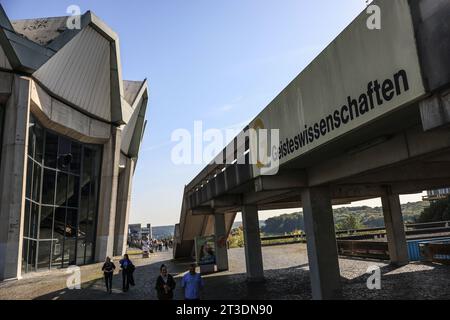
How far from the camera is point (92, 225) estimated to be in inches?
1398

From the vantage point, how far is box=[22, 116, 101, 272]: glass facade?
87.0 ft

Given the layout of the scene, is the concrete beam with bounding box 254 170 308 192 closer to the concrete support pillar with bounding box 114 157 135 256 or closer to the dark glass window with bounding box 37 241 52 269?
the dark glass window with bounding box 37 241 52 269

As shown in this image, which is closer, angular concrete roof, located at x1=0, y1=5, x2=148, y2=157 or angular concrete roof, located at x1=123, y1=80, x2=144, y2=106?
angular concrete roof, located at x1=0, y1=5, x2=148, y2=157

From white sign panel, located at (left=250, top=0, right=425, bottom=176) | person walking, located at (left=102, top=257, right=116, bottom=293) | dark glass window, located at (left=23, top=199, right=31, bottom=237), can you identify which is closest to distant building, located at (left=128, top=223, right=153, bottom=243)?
dark glass window, located at (left=23, top=199, right=31, bottom=237)

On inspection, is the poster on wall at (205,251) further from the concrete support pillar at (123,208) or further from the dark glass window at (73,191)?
the concrete support pillar at (123,208)

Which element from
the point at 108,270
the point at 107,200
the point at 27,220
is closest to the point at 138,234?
the point at 107,200

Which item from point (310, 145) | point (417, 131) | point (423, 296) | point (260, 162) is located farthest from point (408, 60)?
point (423, 296)

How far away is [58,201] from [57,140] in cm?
515

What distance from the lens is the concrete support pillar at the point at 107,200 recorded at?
1378 inches

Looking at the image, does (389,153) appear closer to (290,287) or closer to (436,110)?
(436,110)

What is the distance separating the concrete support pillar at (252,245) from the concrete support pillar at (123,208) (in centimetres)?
2999

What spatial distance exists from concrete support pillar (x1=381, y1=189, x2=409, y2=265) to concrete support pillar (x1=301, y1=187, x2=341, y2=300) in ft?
34.4

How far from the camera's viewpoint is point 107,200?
119ft

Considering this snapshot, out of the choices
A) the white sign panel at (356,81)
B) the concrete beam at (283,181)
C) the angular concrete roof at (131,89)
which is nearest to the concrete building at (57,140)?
the angular concrete roof at (131,89)
